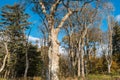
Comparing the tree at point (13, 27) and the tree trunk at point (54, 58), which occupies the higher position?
the tree at point (13, 27)

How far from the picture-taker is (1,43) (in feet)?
134

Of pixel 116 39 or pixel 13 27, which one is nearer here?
pixel 13 27

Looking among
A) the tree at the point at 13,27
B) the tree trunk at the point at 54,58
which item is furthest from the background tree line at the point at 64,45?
the tree trunk at the point at 54,58

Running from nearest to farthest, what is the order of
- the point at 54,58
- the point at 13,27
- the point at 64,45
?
the point at 54,58
the point at 13,27
the point at 64,45

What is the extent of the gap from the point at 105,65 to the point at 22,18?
2252 centimetres

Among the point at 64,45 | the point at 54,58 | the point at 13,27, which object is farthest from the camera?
the point at 64,45

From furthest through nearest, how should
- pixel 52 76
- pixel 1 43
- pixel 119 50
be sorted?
pixel 119 50
pixel 1 43
pixel 52 76

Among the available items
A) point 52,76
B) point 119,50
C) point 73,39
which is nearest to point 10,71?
point 73,39

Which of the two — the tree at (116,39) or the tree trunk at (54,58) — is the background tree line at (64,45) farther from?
the tree trunk at (54,58)

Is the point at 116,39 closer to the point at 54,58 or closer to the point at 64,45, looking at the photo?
the point at 64,45

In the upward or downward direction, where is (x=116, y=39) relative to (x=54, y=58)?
upward

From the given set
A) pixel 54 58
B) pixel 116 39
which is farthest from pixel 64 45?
pixel 54 58

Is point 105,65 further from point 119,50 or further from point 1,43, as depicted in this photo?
point 1,43

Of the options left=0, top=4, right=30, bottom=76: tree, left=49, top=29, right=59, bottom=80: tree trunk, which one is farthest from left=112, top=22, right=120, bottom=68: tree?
left=49, top=29, right=59, bottom=80: tree trunk
